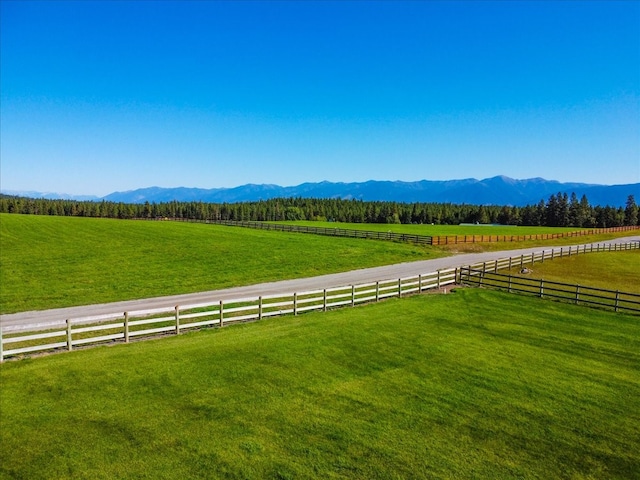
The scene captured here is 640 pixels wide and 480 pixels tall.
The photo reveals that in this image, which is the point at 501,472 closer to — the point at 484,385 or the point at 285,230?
the point at 484,385

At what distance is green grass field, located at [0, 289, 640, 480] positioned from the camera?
8.69 metres

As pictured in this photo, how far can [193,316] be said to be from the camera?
18766mm

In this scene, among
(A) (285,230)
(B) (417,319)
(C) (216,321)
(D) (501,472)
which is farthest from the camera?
(A) (285,230)

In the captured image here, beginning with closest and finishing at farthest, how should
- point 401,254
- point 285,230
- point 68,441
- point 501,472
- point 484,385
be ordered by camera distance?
point 501,472, point 68,441, point 484,385, point 401,254, point 285,230

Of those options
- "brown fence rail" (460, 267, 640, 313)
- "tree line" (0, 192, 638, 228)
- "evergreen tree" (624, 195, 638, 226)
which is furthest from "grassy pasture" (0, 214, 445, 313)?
"evergreen tree" (624, 195, 638, 226)

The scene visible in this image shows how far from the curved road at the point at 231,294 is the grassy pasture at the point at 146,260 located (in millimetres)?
1574

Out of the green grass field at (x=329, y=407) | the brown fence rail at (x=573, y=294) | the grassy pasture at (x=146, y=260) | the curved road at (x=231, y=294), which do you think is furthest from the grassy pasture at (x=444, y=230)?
the green grass field at (x=329, y=407)

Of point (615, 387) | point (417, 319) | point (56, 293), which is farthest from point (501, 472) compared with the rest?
point (56, 293)

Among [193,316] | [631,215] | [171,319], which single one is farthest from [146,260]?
[631,215]

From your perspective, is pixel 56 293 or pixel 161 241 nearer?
pixel 56 293

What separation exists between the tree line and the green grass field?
134 metres

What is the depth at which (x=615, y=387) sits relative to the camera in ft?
41.5

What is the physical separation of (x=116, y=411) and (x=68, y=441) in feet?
4.58

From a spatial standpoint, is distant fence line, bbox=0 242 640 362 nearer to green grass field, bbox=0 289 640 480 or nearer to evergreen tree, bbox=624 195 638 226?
green grass field, bbox=0 289 640 480
